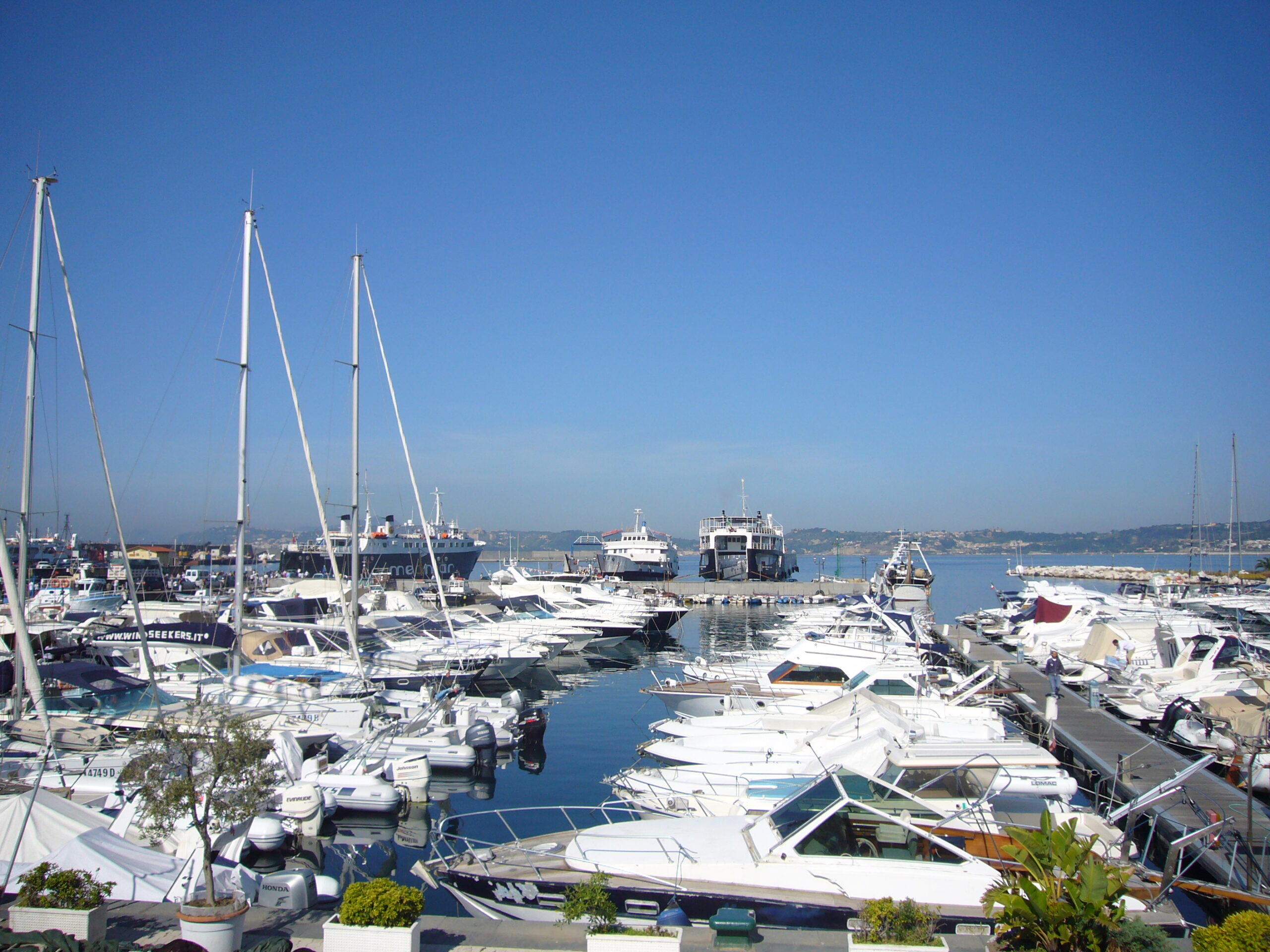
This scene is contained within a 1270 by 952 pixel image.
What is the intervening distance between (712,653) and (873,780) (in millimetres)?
A: 36810

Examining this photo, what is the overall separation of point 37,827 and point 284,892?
3.40 metres

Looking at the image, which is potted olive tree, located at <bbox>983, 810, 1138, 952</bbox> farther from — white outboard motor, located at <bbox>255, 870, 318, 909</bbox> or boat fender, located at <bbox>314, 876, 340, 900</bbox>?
boat fender, located at <bbox>314, 876, 340, 900</bbox>

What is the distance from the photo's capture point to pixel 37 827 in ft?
37.7

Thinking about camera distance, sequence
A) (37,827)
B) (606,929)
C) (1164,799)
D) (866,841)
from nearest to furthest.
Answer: (606,929) < (866,841) < (37,827) < (1164,799)

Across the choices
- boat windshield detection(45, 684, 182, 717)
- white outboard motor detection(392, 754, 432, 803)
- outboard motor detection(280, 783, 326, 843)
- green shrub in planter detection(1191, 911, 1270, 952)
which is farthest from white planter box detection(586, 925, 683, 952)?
boat windshield detection(45, 684, 182, 717)

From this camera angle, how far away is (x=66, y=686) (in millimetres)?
22250

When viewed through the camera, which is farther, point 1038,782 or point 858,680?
point 858,680

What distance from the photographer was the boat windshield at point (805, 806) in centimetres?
1110

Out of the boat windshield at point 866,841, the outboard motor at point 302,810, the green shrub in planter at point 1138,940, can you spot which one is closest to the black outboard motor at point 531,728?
the outboard motor at point 302,810

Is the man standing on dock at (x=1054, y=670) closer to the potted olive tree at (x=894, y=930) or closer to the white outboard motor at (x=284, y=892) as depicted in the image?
the potted olive tree at (x=894, y=930)

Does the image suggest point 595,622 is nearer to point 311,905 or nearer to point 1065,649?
point 1065,649

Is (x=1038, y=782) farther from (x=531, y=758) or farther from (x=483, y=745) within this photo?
(x=531, y=758)

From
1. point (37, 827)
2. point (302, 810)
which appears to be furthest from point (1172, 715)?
point (37, 827)

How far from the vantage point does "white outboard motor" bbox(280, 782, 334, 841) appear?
16.7m
